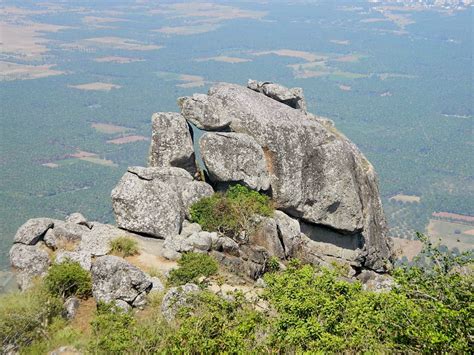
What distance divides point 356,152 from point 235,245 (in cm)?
1029

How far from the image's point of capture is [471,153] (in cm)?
19800

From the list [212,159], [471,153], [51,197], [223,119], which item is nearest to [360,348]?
[212,159]

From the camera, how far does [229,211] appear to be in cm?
2516

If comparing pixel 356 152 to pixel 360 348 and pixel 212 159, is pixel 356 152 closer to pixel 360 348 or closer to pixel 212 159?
pixel 212 159

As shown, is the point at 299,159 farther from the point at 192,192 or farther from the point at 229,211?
the point at 192,192

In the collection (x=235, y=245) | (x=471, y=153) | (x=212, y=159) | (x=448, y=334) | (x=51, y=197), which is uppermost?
(x=448, y=334)

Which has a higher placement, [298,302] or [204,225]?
[298,302]

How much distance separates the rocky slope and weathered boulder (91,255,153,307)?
9.36 feet

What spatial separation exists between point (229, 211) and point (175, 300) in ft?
27.5

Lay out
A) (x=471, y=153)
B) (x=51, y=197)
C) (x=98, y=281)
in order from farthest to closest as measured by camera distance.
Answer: (x=471, y=153) → (x=51, y=197) → (x=98, y=281)

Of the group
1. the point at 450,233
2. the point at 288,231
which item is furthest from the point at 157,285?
the point at 450,233

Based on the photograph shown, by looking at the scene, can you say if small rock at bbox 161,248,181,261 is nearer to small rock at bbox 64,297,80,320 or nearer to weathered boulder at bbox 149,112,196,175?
small rock at bbox 64,297,80,320

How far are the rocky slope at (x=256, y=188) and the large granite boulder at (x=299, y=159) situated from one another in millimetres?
46

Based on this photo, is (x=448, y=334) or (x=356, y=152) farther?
(x=356, y=152)
